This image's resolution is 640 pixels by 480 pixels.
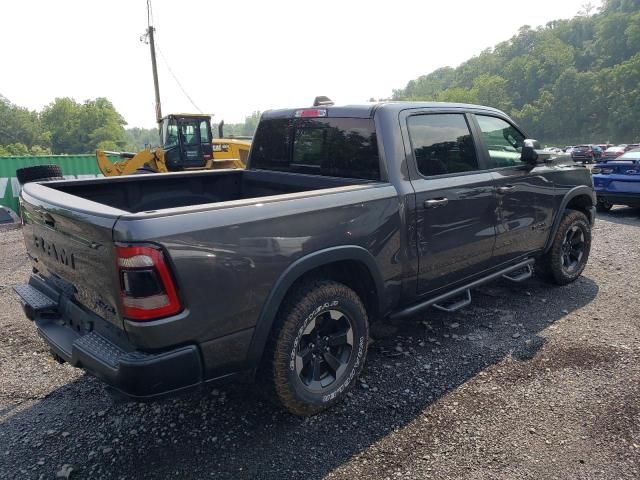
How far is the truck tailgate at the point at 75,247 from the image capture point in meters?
2.11

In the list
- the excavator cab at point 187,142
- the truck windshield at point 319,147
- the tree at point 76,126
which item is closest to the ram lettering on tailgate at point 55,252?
the truck windshield at point 319,147

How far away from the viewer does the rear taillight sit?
200cm

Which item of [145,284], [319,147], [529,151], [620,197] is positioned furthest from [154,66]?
[145,284]

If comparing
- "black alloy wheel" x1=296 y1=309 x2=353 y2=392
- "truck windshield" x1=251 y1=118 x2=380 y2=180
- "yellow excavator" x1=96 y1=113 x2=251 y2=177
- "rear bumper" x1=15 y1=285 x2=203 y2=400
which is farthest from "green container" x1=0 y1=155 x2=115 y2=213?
"black alloy wheel" x1=296 y1=309 x2=353 y2=392

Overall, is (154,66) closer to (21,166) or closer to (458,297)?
(21,166)

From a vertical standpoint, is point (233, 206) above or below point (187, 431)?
above

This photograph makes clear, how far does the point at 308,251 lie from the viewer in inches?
101

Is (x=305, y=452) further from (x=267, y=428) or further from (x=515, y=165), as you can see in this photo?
(x=515, y=165)

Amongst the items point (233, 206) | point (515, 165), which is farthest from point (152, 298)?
point (515, 165)

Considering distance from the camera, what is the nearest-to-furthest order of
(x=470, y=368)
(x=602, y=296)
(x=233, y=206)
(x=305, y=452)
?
(x=233, y=206)
(x=305, y=452)
(x=470, y=368)
(x=602, y=296)

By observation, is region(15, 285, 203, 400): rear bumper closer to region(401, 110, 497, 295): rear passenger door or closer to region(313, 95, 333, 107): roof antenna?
region(401, 110, 497, 295): rear passenger door

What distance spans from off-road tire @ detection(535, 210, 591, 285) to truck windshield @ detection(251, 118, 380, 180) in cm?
261

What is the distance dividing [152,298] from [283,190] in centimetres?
191

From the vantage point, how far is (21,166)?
1224 cm
